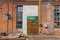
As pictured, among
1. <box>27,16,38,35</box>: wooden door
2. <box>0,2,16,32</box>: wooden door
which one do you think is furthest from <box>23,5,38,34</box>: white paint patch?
<box>0,2,16,32</box>: wooden door

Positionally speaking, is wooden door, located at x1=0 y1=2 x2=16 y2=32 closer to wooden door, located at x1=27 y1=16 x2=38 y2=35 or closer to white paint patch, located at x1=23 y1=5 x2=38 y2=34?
white paint patch, located at x1=23 y1=5 x2=38 y2=34

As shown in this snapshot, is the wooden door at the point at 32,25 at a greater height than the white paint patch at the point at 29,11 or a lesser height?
lesser

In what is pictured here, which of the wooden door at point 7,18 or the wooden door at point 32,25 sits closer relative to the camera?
the wooden door at point 7,18

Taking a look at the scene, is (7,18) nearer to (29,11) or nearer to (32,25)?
(29,11)

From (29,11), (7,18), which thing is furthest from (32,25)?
(7,18)

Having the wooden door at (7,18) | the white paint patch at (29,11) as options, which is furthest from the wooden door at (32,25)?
the wooden door at (7,18)

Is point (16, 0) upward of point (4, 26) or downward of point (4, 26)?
upward

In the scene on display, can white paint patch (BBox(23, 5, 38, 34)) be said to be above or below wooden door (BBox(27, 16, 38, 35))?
above

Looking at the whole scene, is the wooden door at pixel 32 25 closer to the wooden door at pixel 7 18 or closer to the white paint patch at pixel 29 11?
the white paint patch at pixel 29 11

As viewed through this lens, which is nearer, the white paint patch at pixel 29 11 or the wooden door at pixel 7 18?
the wooden door at pixel 7 18

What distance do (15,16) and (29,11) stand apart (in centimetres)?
168

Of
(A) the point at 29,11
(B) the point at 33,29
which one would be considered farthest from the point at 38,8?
(B) the point at 33,29

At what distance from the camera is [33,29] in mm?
22984

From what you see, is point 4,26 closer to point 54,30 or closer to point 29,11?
point 29,11
